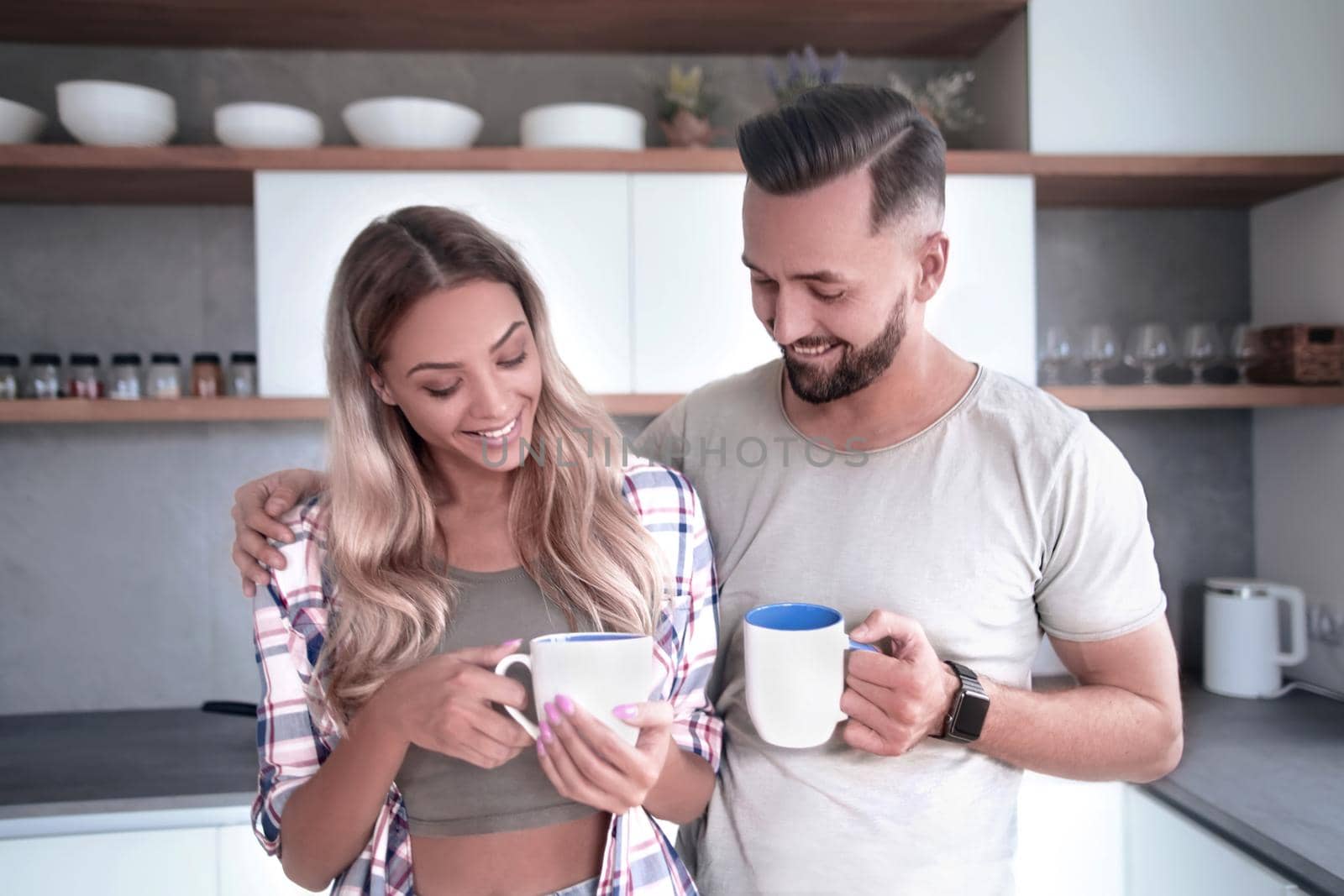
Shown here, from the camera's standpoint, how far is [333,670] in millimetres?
936

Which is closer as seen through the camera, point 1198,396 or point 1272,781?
point 1272,781

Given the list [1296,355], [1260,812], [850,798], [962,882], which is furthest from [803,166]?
[1296,355]

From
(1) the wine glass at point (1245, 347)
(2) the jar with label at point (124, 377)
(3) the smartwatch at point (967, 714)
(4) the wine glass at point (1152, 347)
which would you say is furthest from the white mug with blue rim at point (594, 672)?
(1) the wine glass at point (1245, 347)

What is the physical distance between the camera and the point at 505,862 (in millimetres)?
911

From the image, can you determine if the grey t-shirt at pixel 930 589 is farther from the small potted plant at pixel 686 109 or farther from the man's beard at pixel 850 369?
the small potted plant at pixel 686 109

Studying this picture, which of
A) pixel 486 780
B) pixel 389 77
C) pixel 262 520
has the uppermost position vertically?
pixel 389 77

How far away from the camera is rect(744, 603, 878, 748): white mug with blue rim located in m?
0.79

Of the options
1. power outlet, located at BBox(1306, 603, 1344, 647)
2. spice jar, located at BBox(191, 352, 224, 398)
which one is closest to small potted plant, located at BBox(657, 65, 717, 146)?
spice jar, located at BBox(191, 352, 224, 398)

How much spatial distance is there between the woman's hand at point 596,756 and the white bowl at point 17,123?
167 cm

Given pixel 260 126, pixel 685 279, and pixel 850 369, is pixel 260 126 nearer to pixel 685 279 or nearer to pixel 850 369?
pixel 685 279

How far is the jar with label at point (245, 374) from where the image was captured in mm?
1783

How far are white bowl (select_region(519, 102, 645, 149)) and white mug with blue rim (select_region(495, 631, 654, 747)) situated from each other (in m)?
1.22

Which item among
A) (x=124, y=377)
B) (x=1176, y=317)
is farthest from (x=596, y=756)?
(x=1176, y=317)

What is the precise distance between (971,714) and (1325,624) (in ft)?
4.86
